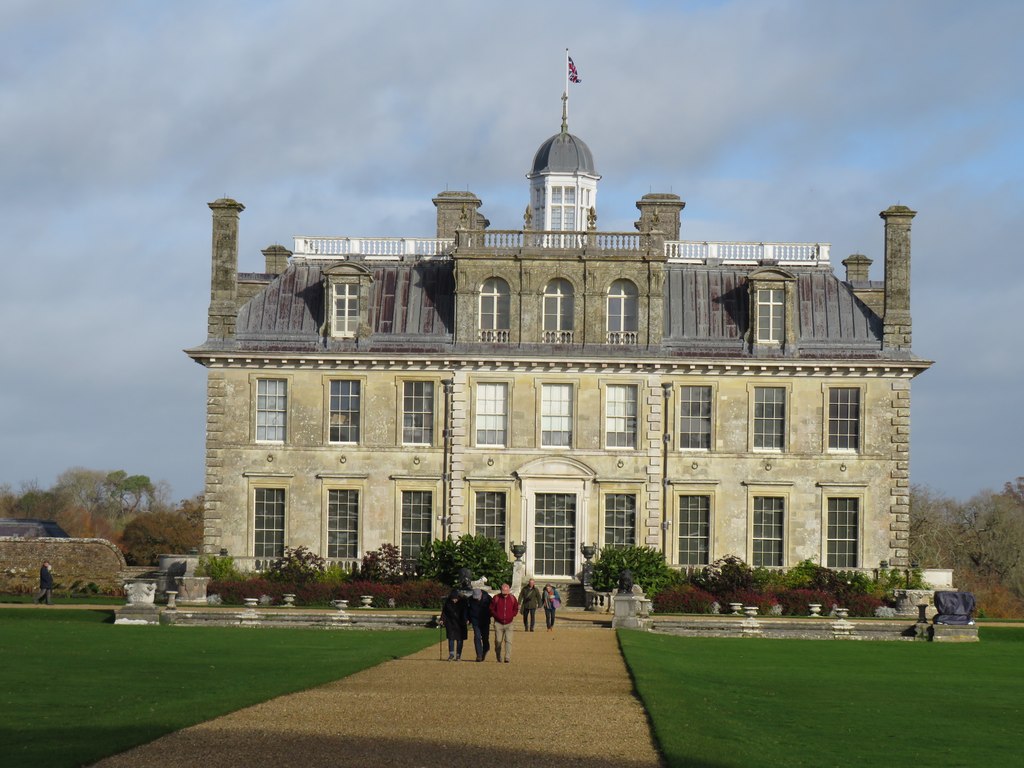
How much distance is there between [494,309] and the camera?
1994 inches

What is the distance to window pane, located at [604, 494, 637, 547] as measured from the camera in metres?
50.0

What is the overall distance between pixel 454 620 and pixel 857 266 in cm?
3164

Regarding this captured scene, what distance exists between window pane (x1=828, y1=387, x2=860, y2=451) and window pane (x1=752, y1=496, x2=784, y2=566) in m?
2.41

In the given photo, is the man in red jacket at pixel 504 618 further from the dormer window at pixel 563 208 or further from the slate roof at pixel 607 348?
the dormer window at pixel 563 208

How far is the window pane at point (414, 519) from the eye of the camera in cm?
5012

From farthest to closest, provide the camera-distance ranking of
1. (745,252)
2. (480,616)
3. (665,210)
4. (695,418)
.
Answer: (665,210), (745,252), (695,418), (480,616)

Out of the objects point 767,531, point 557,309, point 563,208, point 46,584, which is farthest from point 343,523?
point 563,208

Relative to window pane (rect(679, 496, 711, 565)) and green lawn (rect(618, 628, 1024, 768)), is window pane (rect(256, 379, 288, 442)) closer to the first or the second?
window pane (rect(679, 496, 711, 565))

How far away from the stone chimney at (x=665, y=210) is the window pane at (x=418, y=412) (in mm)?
8325

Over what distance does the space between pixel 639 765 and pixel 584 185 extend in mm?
40430

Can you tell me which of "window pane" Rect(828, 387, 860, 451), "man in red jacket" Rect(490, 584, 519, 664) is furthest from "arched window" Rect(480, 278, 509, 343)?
"man in red jacket" Rect(490, 584, 519, 664)

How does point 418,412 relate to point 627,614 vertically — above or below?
above

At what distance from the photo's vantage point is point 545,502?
50.0 m

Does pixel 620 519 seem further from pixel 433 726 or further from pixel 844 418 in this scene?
pixel 433 726
